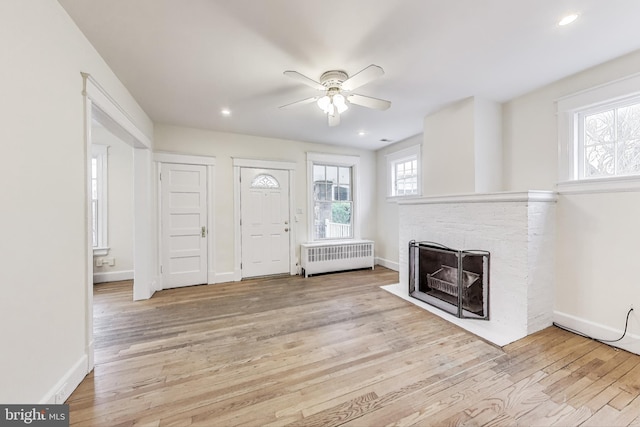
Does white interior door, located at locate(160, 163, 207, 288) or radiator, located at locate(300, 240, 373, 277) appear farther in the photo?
radiator, located at locate(300, 240, 373, 277)

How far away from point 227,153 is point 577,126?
14.7ft

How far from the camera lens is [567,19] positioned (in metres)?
1.75

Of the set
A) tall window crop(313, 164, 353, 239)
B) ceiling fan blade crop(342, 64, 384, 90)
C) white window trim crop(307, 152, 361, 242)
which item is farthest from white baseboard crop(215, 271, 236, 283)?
ceiling fan blade crop(342, 64, 384, 90)

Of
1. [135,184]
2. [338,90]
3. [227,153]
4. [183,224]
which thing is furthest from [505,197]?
[135,184]

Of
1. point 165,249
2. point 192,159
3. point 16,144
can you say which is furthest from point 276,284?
point 16,144

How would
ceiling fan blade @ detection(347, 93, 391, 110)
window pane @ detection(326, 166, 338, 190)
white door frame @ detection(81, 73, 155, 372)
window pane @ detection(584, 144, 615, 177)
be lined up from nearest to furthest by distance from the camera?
white door frame @ detection(81, 73, 155, 372)
window pane @ detection(584, 144, 615, 177)
ceiling fan blade @ detection(347, 93, 391, 110)
window pane @ detection(326, 166, 338, 190)

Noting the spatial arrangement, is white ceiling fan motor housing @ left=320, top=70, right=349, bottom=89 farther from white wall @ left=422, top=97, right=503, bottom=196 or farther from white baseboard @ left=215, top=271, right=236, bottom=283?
white baseboard @ left=215, top=271, right=236, bottom=283

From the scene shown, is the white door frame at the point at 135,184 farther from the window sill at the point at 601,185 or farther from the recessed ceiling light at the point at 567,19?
the window sill at the point at 601,185

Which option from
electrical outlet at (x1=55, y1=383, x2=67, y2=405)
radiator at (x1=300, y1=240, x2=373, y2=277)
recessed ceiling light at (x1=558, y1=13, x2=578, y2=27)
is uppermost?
recessed ceiling light at (x1=558, y1=13, x2=578, y2=27)

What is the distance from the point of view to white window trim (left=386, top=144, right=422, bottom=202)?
4434mm

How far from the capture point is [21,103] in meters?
1.32

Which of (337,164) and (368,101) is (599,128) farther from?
(337,164)

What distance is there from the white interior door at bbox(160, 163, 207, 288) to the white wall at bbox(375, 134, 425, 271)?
11.3ft

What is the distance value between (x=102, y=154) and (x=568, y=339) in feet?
22.1
